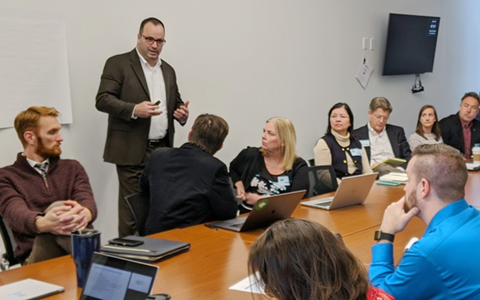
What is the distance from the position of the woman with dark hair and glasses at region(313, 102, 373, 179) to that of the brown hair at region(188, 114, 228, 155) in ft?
6.00

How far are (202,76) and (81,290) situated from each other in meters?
3.63

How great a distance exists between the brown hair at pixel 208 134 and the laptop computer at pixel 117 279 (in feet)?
5.29

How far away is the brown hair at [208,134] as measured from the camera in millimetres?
3510

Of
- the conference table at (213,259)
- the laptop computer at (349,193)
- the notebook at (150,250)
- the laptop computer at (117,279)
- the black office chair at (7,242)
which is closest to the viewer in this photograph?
the laptop computer at (117,279)

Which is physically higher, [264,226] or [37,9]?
[37,9]

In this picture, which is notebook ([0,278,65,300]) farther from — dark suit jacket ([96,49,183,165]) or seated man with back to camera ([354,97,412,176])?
seated man with back to camera ([354,97,412,176])

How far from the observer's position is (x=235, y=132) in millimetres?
5930

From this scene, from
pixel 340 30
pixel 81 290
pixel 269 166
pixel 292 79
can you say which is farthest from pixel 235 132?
pixel 81 290

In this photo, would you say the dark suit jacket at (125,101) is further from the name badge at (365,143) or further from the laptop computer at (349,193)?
the name badge at (365,143)

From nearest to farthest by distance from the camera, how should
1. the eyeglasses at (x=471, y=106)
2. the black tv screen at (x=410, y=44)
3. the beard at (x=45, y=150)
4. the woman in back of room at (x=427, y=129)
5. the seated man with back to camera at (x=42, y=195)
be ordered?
the seated man with back to camera at (x=42, y=195) → the beard at (x=45, y=150) → the woman in back of room at (x=427, y=129) → the eyeglasses at (x=471, y=106) → the black tv screen at (x=410, y=44)

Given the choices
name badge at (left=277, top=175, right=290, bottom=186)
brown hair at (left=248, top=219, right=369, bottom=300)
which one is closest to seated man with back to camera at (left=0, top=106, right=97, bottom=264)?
name badge at (left=277, top=175, right=290, bottom=186)

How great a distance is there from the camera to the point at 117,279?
6.20 feet

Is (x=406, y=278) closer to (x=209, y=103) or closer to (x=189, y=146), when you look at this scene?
(x=189, y=146)

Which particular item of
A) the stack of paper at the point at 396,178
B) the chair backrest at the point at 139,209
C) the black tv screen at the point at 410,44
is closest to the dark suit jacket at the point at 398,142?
the stack of paper at the point at 396,178
